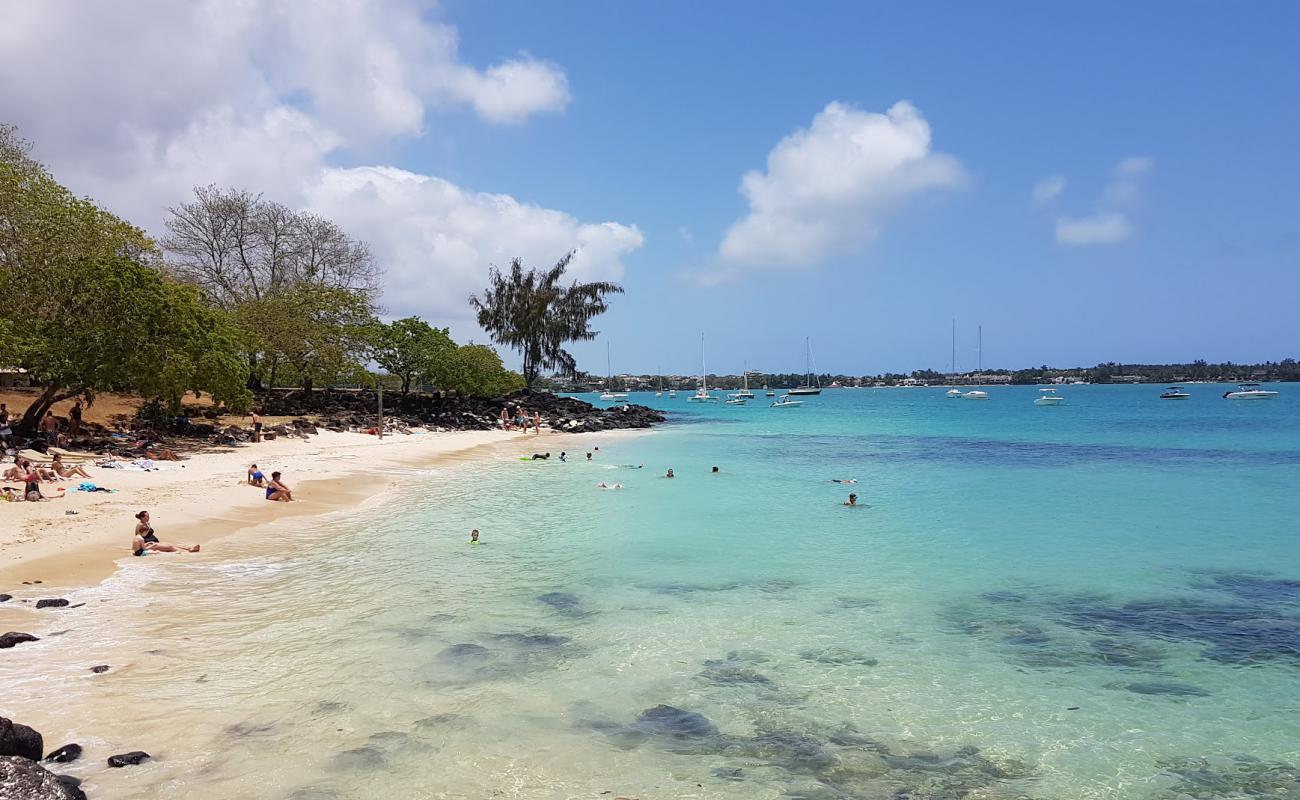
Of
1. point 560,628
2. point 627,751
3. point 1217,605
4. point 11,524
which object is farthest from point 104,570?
point 1217,605

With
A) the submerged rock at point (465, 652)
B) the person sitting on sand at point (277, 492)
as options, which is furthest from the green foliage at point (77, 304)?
the submerged rock at point (465, 652)

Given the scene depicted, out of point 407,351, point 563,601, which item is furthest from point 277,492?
point 407,351

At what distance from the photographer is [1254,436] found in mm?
48844

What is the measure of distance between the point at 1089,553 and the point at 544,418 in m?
46.0

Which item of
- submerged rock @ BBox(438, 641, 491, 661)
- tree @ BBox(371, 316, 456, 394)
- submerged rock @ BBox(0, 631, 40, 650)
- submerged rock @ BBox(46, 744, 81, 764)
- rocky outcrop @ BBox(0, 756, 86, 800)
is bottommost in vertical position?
submerged rock @ BBox(438, 641, 491, 661)

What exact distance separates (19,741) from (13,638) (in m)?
3.81

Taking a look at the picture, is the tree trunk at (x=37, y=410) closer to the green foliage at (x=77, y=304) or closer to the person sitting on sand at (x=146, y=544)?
the green foliage at (x=77, y=304)

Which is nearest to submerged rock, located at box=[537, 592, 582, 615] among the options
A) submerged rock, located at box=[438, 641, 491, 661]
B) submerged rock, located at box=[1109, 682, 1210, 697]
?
submerged rock, located at box=[438, 641, 491, 661]

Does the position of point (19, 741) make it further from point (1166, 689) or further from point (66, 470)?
point (66, 470)

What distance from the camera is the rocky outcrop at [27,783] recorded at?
4785 mm

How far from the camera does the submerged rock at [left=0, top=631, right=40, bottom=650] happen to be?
8.63 meters

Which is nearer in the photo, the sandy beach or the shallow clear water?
the shallow clear water

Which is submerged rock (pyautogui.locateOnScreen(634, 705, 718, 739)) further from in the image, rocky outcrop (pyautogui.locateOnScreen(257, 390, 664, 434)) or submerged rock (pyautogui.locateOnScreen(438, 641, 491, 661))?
rocky outcrop (pyautogui.locateOnScreen(257, 390, 664, 434))

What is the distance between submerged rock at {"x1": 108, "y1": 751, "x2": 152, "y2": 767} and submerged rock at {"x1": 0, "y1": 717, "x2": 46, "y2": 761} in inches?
20.0
